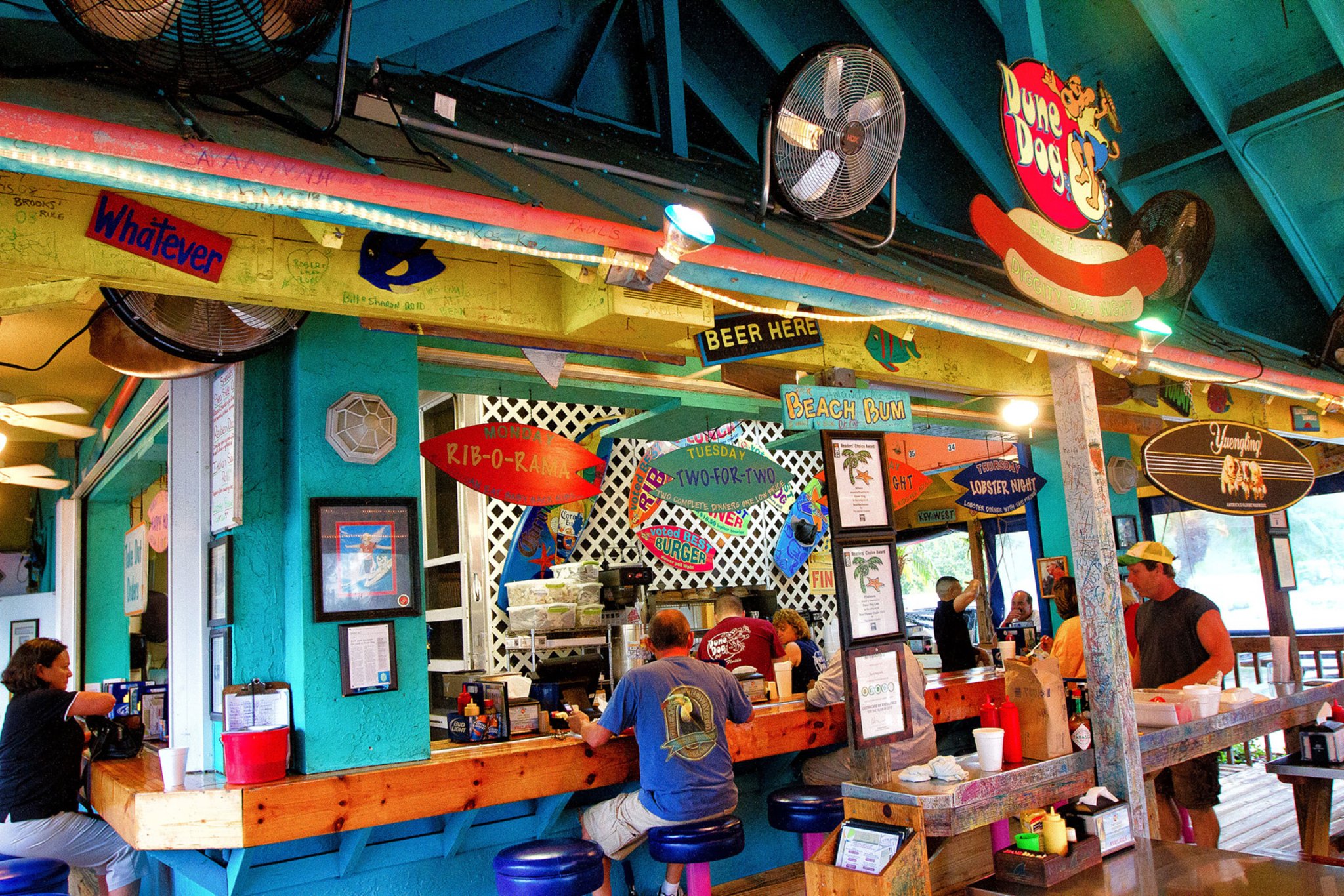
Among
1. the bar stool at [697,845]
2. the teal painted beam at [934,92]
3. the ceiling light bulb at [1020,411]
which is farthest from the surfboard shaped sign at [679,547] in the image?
the bar stool at [697,845]

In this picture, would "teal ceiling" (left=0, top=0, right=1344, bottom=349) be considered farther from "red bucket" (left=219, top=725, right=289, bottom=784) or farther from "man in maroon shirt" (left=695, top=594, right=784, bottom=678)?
"man in maroon shirt" (left=695, top=594, right=784, bottom=678)

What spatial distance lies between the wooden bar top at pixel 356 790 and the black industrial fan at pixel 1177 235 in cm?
343

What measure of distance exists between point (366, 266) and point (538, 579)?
167 inches

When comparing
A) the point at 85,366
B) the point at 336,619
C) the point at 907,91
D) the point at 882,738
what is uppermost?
the point at 907,91

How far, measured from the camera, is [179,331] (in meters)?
3.42

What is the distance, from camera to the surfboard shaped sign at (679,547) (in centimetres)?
753

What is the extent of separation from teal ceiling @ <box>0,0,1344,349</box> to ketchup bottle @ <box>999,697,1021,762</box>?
265cm

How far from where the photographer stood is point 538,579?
732 cm

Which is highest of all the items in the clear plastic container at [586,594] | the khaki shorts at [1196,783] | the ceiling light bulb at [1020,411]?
the ceiling light bulb at [1020,411]

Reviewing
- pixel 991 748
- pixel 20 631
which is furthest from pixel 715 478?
pixel 20 631

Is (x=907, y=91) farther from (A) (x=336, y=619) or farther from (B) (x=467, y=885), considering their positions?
(B) (x=467, y=885)

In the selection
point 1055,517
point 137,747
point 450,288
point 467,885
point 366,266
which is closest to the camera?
point 366,266

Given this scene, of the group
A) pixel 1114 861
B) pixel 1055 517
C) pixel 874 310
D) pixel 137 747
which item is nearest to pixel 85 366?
pixel 137 747

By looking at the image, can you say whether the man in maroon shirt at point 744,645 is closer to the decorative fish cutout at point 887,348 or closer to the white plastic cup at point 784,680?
the white plastic cup at point 784,680
